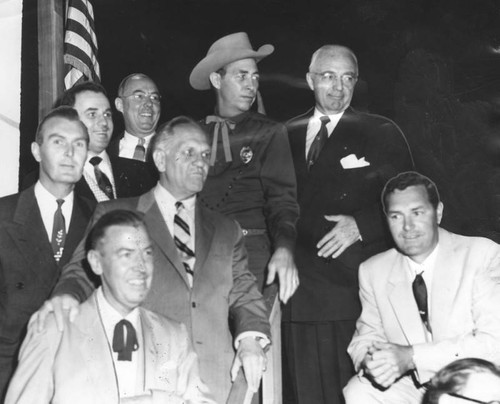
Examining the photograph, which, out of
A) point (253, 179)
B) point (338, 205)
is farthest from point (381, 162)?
point (253, 179)

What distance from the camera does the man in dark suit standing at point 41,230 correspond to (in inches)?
129

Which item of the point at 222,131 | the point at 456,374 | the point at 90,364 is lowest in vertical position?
the point at 456,374

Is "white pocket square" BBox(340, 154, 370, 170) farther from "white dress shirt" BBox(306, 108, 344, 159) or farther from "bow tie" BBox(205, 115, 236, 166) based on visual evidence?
"bow tie" BBox(205, 115, 236, 166)

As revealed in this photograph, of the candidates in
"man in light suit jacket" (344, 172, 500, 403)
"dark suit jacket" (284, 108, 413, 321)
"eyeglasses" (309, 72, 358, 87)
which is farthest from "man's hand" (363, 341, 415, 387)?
"eyeglasses" (309, 72, 358, 87)

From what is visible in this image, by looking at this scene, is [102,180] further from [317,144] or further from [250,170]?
[317,144]

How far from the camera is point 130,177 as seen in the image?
4.16m

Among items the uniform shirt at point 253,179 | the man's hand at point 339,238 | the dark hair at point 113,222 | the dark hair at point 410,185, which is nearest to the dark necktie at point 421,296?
the dark hair at point 410,185

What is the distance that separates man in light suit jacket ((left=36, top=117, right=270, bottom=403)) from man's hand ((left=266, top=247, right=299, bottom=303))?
117mm

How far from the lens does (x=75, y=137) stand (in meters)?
3.54

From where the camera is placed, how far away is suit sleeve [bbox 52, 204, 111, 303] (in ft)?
9.93

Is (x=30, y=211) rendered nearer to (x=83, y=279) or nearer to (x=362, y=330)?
(x=83, y=279)

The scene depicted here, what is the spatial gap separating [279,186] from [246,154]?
0.26 m

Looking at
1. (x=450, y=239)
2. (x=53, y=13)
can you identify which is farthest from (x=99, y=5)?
(x=450, y=239)

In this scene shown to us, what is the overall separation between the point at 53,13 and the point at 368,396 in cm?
328
